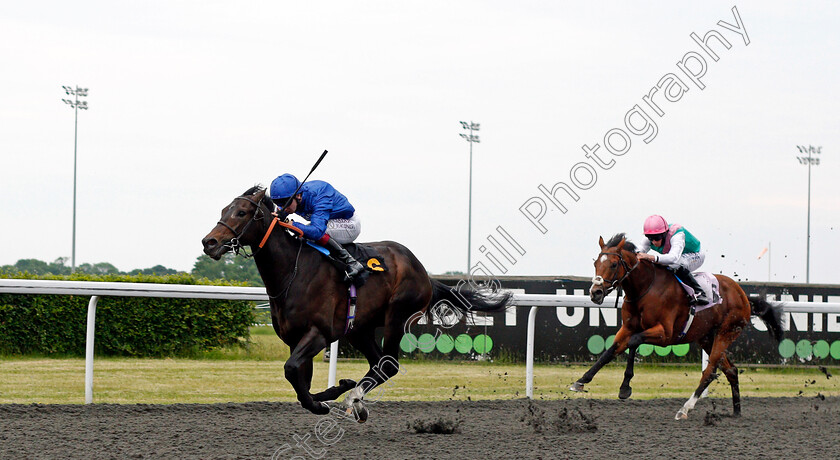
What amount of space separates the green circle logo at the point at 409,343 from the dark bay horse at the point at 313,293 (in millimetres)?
4093

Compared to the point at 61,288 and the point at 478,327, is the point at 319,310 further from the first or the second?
the point at 478,327

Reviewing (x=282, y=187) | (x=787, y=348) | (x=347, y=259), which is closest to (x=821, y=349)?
(x=787, y=348)

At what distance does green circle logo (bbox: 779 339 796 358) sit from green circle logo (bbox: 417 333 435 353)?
4265mm

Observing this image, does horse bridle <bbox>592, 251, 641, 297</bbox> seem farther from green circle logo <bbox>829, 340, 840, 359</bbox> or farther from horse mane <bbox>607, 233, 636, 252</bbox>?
green circle logo <bbox>829, 340, 840, 359</bbox>

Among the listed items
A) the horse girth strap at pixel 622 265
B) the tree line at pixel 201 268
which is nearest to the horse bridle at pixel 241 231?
the horse girth strap at pixel 622 265

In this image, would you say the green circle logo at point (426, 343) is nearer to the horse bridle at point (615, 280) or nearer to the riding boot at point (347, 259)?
the horse bridle at point (615, 280)

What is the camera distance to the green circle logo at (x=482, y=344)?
10.5 m

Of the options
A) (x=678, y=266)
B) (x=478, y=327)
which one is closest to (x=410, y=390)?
(x=478, y=327)

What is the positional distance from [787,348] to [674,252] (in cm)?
523

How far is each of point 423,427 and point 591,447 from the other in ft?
3.54

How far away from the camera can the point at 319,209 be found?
536cm

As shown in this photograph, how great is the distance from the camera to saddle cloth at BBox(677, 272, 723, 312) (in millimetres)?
6852

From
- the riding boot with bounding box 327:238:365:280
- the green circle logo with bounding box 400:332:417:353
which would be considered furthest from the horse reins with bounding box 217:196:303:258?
the green circle logo with bounding box 400:332:417:353

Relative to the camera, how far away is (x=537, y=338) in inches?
418
